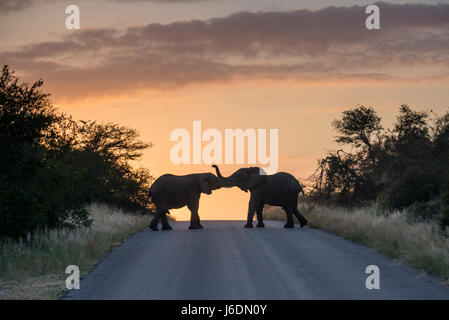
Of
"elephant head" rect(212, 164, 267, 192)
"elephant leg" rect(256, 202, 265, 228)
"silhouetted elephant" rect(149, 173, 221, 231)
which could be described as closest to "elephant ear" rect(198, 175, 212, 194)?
"silhouetted elephant" rect(149, 173, 221, 231)

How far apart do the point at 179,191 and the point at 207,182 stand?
120 centimetres

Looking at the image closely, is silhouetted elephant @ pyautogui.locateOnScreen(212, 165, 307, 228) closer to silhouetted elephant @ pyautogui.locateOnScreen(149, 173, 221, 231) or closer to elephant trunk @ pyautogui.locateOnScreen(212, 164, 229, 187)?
elephant trunk @ pyautogui.locateOnScreen(212, 164, 229, 187)

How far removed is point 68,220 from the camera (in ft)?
87.5

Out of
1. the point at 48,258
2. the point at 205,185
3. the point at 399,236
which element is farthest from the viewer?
the point at 205,185

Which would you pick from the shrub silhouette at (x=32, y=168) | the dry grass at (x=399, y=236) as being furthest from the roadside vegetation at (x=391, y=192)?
the shrub silhouette at (x=32, y=168)

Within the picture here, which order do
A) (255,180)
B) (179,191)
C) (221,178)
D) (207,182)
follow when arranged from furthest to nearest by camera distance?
1. (221,178)
2. (255,180)
3. (207,182)
4. (179,191)

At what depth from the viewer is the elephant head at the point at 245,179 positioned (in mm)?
31312

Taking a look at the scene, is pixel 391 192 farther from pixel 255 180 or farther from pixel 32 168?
pixel 32 168

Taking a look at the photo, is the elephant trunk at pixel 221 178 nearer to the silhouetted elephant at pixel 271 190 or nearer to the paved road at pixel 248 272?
the silhouetted elephant at pixel 271 190

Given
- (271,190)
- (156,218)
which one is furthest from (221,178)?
(156,218)

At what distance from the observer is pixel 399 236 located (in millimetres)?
20938

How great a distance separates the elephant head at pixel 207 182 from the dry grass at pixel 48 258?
5845 millimetres

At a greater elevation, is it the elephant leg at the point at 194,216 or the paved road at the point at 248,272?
the paved road at the point at 248,272
